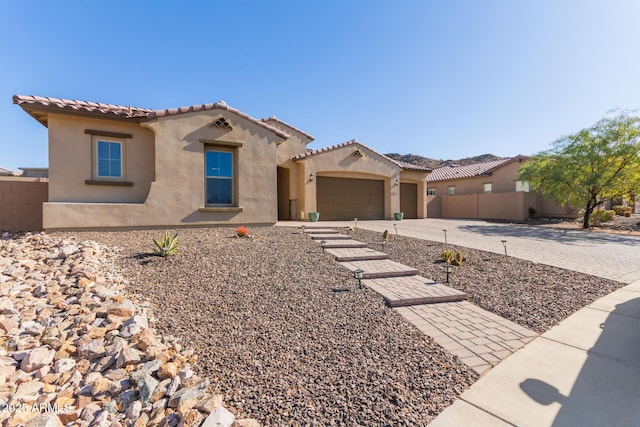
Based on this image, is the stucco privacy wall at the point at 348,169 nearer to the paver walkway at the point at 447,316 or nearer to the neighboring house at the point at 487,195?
the paver walkway at the point at 447,316

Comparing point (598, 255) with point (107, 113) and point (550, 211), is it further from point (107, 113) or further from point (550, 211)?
point (550, 211)

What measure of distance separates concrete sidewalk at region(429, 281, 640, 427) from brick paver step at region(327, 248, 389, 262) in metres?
4.01

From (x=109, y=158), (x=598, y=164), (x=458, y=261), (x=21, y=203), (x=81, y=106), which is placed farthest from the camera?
(x=598, y=164)

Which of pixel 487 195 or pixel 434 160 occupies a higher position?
pixel 434 160

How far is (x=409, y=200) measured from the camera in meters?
20.1

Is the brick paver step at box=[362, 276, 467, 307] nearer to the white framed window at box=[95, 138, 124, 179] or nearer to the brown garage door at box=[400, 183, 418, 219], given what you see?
the white framed window at box=[95, 138, 124, 179]

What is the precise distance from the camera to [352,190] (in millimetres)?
16906

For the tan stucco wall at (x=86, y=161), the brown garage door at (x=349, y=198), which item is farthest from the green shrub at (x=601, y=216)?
the tan stucco wall at (x=86, y=161)

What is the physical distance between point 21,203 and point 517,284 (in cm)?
1421

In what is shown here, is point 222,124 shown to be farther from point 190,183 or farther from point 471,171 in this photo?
point 471,171

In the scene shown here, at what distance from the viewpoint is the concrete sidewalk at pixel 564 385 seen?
242 centimetres

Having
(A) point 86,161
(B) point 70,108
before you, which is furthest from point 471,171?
(B) point 70,108

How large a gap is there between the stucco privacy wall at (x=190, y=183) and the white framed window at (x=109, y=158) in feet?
3.65

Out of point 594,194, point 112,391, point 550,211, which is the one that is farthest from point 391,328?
point 550,211
